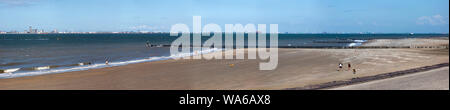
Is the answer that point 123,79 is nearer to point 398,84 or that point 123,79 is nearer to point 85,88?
point 85,88

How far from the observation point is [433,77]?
17.4m

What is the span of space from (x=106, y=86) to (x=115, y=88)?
1126 millimetres
